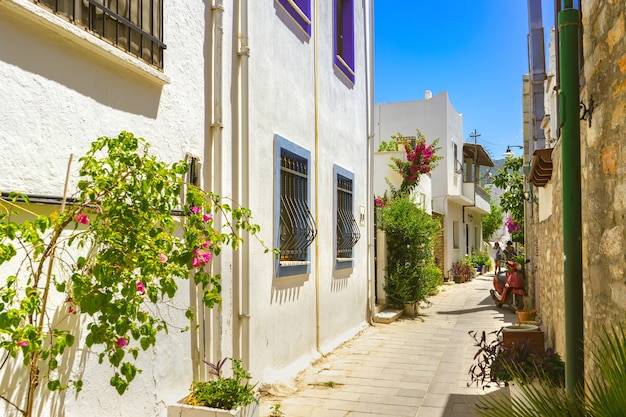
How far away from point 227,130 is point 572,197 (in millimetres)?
3097

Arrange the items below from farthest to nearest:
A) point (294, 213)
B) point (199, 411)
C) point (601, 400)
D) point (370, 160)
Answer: point (370, 160), point (294, 213), point (199, 411), point (601, 400)

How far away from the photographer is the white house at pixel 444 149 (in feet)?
74.0

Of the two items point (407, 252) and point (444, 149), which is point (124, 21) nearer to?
point (407, 252)

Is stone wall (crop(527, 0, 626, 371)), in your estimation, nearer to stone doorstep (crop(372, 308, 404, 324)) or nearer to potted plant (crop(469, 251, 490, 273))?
stone doorstep (crop(372, 308, 404, 324))

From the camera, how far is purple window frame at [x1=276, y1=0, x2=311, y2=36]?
6969 mm

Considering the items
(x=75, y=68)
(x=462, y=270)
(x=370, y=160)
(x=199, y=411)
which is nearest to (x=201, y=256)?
(x=75, y=68)

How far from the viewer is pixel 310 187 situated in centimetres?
775

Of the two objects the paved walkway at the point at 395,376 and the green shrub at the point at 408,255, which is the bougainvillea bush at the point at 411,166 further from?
the paved walkway at the point at 395,376

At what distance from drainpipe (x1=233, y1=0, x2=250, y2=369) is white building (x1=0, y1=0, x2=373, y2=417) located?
0.5 inches

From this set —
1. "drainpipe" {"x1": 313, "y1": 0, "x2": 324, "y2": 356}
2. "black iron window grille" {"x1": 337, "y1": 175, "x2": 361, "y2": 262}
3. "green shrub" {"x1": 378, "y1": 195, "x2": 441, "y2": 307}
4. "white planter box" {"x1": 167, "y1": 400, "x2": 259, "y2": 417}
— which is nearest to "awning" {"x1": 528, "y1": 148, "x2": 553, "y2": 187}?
"drainpipe" {"x1": 313, "y1": 0, "x2": 324, "y2": 356}

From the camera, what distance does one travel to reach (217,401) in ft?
14.6

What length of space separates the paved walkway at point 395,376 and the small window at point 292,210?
53.1 inches

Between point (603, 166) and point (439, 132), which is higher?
point (439, 132)

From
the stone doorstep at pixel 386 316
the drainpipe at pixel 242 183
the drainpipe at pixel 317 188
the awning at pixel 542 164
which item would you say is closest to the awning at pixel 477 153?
the stone doorstep at pixel 386 316
